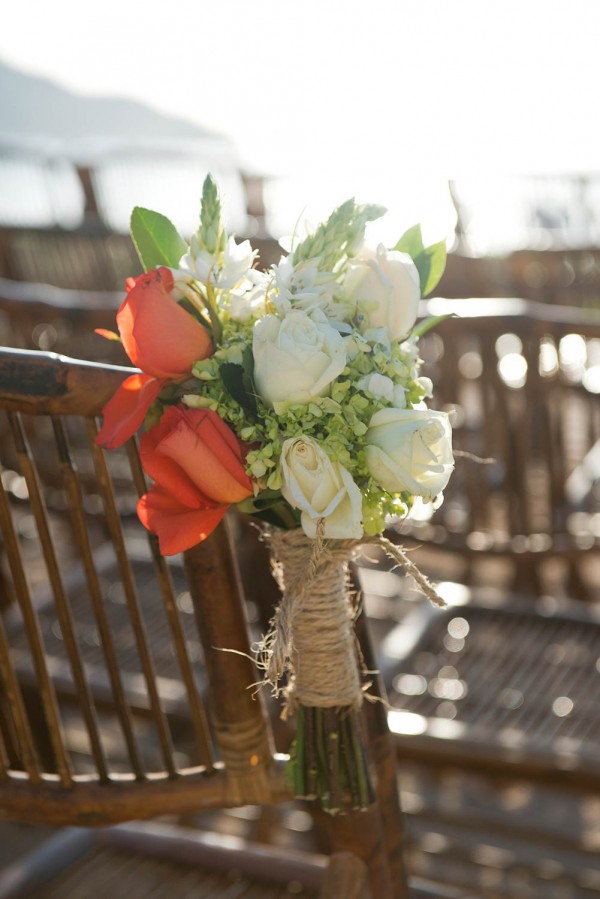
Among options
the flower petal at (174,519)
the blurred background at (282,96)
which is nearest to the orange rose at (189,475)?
the flower petal at (174,519)

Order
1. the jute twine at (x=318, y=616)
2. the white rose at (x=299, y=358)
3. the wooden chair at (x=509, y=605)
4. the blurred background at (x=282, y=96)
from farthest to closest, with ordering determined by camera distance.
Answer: the blurred background at (x=282, y=96) < the wooden chair at (x=509, y=605) < the jute twine at (x=318, y=616) < the white rose at (x=299, y=358)

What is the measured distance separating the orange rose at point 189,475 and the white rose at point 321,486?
5cm

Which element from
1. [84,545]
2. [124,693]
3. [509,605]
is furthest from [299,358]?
[509,605]

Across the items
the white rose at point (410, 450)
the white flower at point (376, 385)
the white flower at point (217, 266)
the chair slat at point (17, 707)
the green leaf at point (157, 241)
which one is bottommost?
the chair slat at point (17, 707)

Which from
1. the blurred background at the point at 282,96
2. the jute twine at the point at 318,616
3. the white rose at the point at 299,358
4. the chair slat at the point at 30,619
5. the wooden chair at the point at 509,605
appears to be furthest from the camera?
the blurred background at the point at 282,96

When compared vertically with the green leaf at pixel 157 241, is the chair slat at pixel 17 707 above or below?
below

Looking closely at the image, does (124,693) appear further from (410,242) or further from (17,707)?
(410,242)

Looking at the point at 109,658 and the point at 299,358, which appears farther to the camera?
the point at 109,658

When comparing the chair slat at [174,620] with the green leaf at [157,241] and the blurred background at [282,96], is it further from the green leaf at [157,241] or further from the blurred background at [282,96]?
the blurred background at [282,96]

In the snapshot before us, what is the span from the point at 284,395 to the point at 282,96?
12286 mm

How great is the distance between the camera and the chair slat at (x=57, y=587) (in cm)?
107

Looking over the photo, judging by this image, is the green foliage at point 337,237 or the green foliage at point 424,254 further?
the green foliage at point 424,254

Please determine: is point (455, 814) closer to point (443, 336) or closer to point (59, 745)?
point (443, 336)

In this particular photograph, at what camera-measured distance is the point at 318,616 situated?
3.37 feet
